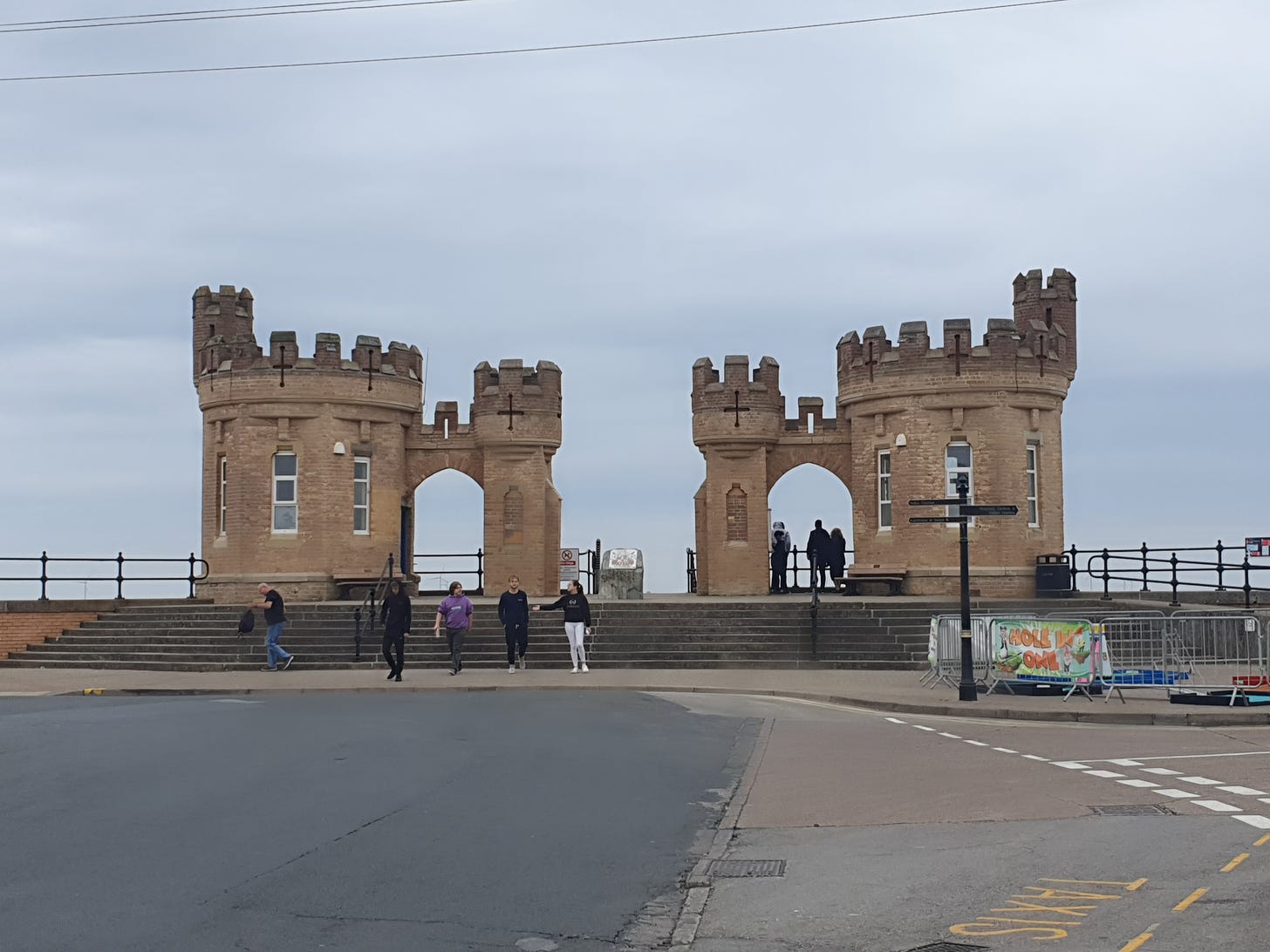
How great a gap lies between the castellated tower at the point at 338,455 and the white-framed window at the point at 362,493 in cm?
3

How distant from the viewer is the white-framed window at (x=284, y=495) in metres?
34.4

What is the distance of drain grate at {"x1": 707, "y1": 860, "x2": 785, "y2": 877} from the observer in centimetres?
875

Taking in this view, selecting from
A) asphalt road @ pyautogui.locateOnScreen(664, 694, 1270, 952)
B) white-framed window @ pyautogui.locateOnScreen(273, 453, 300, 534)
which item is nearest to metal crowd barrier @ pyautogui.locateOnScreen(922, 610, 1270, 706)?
asphalt road @ pyautogui.locateOnScreen(664, 694, 1270, 952)

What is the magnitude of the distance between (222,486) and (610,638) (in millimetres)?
11802

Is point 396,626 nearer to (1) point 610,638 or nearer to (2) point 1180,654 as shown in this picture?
(1) point 610,638

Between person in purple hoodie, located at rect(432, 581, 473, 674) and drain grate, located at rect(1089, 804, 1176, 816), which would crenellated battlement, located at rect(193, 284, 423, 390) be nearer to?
person in purple hoodie, located at rect(432, 581, 473, 674)

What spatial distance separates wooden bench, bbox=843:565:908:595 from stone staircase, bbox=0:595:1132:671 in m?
2.82

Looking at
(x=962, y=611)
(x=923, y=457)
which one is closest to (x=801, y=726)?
(x=962, y=611)

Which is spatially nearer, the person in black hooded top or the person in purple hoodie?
the person in black hooded top

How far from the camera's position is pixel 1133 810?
10742mm

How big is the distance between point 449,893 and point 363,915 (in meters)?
0.64

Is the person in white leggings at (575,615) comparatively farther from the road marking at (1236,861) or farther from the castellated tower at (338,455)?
the road marking at (1236,861)

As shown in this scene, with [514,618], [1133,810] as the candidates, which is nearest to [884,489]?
[514,618]

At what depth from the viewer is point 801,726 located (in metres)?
17.8
